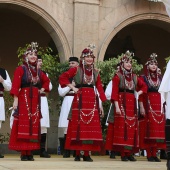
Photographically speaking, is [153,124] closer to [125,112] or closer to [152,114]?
[152,114]

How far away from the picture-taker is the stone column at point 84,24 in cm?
1351

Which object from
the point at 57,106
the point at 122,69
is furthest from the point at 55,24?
the point at 122,69

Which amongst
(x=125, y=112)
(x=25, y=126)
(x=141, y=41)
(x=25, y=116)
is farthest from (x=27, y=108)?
(x=141, y=41)

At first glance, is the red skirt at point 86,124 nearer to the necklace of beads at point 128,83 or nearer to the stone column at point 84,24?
the necklace of beads at point 128,83

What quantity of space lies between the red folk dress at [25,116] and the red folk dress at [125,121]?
1292 mm

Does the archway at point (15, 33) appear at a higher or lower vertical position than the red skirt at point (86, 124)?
higher

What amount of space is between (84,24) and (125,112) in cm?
408

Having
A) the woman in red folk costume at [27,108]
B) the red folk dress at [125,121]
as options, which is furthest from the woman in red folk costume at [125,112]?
the woman in red folk costume at [27,108]

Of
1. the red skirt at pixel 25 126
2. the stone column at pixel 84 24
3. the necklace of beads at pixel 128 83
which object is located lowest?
the red skirt at pixel 25 126

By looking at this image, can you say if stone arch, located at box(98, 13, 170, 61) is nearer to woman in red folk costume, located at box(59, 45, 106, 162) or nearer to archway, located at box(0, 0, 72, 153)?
archway, located at box(0, 0, 72, 153)

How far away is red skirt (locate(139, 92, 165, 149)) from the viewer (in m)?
10.4

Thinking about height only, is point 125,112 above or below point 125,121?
above

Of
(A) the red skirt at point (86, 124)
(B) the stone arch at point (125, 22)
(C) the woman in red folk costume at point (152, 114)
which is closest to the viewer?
(A) the red skirt at point (86, 124)

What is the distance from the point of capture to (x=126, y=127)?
9898mm
